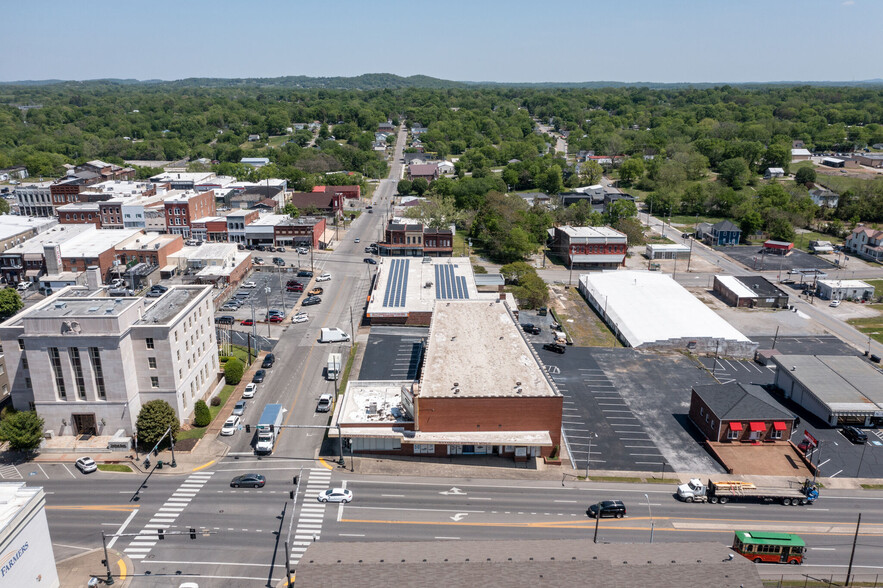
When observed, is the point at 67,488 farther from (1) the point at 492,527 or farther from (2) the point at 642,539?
(2) the point at 642,539

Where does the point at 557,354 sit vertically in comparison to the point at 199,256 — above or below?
below

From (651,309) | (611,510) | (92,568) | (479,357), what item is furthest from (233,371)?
(651,309)

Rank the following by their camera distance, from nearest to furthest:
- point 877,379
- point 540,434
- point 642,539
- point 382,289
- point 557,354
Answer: point 642,539 → point 540,434 → point 877,379 → point 557,354 → point 382,289

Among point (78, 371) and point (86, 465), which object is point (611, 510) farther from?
point (78, 371)

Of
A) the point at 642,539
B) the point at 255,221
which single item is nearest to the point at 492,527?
the point at 642,539

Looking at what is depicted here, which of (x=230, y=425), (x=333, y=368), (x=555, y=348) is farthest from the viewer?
(x=555, y=348)

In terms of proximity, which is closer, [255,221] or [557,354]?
[557,354]

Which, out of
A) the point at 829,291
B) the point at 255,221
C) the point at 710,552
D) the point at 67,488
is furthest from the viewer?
the point at 255,221

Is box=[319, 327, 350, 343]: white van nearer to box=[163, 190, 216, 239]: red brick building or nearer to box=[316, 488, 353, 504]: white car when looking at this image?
box=[316, 488, 353, 504]: white car
